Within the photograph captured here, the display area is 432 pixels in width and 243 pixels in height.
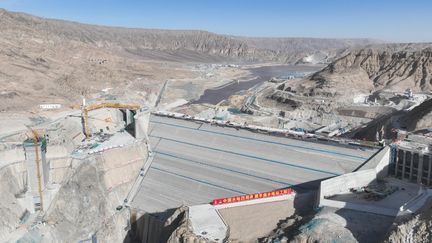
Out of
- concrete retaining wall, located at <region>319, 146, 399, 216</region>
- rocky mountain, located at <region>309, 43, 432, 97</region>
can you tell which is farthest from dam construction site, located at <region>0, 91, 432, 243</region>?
rocky mountain, located at <region>309, 43, 432, 97</region>

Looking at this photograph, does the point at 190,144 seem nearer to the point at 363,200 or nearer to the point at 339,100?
the point at 363,200

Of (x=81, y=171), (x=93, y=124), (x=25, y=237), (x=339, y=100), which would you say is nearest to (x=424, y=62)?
(x=339, y=100)

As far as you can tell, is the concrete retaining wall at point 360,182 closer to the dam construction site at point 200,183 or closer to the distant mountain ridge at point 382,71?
the dam construction site at point 200,183

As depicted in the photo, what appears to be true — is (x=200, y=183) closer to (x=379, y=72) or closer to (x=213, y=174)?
(x=213, y=174)

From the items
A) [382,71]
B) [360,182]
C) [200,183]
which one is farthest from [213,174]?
[382,71]

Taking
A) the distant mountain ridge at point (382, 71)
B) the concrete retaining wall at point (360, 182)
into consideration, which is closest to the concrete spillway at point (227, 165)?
the concrete retaining wall at point (360, 182)

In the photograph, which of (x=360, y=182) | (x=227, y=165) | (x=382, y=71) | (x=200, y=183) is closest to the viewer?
(x=360, y=182)
